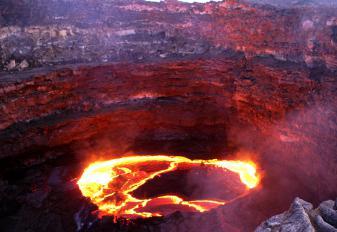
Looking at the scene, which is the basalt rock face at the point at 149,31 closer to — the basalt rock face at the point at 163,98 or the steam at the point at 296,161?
the basalt rock face at the point at 163,98

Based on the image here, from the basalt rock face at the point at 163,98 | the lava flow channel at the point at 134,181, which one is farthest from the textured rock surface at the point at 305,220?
the lava flow channel at the point at 134,181

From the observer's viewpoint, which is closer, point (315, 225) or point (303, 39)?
point (315, 225)

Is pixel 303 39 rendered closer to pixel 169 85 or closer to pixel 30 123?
pixel 169 85

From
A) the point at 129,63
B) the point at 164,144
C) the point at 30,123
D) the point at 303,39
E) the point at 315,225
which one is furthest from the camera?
the point at 164,144

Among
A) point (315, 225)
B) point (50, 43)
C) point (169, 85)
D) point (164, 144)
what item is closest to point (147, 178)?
point (164, 144)

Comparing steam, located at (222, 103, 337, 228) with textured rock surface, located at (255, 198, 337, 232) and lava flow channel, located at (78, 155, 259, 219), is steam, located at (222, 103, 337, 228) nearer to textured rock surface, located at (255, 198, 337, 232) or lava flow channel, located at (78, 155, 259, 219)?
lava flow channel, located at (78, 155, 259, 219)

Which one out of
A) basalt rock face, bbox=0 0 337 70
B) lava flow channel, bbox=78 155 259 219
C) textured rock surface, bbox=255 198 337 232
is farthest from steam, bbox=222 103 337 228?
textured rock surface, bbox=255 198 337 232
